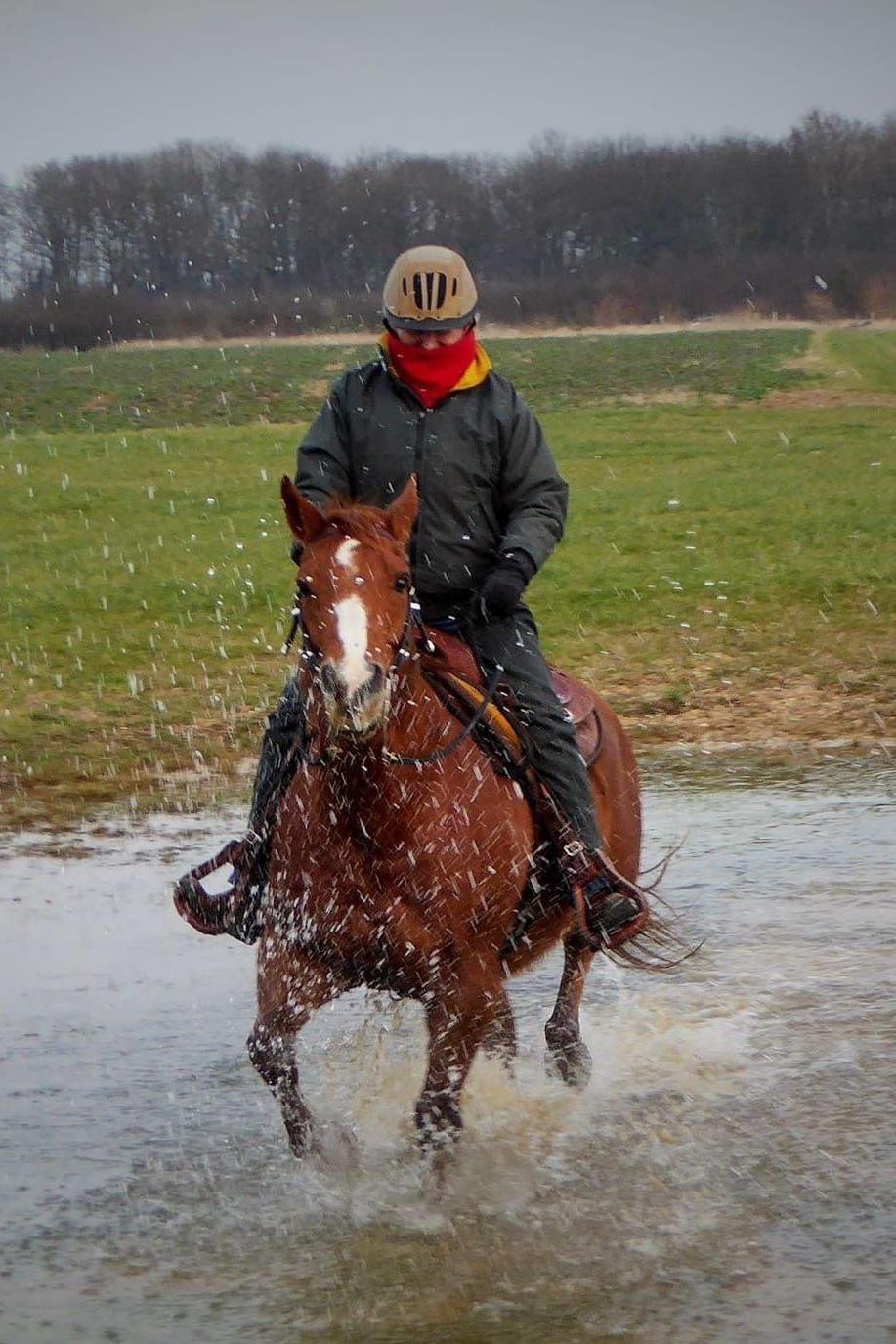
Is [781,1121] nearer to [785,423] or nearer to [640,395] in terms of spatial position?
[785,423]

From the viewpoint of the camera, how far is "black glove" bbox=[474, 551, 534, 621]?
5461 millimetres

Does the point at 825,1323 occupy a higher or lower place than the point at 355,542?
lower

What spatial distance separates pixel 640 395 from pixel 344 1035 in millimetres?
31636

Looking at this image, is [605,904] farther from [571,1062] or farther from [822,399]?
[822,399]

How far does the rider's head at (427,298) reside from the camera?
5488 millimetres

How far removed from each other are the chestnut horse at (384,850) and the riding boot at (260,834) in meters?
0.19

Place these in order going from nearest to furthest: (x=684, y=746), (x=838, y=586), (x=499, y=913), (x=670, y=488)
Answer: (x=499, y=913), (x=684, y=746), (x=838, y=586), (x=670, y=488)

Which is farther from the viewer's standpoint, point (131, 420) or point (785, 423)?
point (131, 420)

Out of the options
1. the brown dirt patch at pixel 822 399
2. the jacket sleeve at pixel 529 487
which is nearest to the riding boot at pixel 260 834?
the jacket sleeve at pixel 529 487

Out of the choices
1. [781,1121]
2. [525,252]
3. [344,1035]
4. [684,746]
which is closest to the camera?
[781,1121]

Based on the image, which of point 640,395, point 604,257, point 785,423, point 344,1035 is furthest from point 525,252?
point 344,1035

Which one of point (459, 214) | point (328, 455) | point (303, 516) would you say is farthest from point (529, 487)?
point (459, 214)

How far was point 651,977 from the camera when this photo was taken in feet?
24.5

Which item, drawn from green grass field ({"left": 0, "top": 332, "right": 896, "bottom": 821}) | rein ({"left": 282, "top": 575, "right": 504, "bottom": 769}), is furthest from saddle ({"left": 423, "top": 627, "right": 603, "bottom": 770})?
green grass field ({"left": 0, "top": 332, "right": 896, "bottom": 821})
